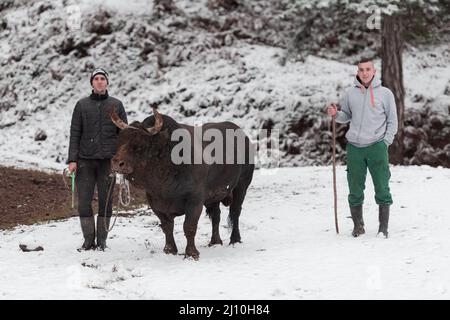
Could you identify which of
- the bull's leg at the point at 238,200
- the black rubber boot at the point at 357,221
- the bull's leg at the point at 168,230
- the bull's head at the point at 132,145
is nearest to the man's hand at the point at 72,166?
the bull's head at the point at 132,145

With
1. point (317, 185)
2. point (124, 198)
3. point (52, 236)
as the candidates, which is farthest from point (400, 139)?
point (52, 236)

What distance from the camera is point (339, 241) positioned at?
8.05 metres

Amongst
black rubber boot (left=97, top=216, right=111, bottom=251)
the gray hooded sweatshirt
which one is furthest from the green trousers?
black rubber boot (left=97, top=216, right=111, bottom=251)

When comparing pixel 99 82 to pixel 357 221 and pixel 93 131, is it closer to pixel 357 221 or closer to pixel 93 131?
pixel 93 131

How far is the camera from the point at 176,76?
2188 cm

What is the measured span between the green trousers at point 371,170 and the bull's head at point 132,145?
282 cm

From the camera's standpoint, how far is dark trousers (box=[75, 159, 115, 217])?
8.01 meters

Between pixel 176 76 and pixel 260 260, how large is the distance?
15.4m

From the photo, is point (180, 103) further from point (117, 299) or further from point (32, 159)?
point (117, 299)

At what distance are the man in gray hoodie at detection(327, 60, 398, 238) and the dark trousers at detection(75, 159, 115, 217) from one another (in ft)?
10.4

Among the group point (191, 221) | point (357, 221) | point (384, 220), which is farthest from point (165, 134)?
point (384, 220)

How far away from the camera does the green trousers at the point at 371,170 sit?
8039 millimetres

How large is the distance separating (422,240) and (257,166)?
1072 centimetres

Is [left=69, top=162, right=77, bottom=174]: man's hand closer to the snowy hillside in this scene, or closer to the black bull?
the black bull
